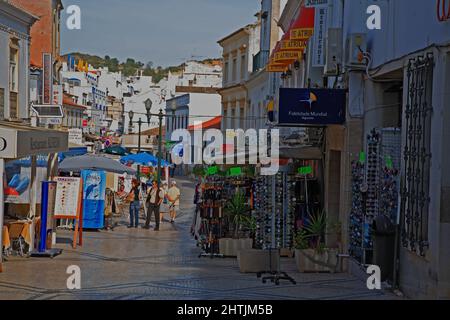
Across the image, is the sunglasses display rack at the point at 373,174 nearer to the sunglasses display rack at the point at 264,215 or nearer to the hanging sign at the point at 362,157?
the hanging sign at the point at 362,157

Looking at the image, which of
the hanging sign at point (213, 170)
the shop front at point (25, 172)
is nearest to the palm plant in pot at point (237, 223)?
the hanging sign at point (213, 170)

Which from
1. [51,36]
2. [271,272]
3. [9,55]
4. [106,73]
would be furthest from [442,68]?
[106,73]

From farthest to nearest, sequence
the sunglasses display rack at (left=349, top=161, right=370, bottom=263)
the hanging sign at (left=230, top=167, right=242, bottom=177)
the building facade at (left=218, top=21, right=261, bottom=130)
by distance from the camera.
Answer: the building facade at (left=218, top=21, right=261, bottom=130) < the hanging sign at (left=230, top=167, right=242, bottom=177) < the sunglasses display rack at (left=349, top=161, right=370, bottom=263)

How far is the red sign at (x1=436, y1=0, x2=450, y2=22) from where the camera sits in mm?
9764

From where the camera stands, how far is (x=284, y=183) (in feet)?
44.7

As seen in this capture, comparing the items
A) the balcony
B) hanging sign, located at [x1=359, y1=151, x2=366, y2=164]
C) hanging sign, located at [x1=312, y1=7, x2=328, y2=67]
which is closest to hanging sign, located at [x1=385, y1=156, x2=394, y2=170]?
hanging sign, located at [x1=359, y1=151, x2=366, y2=164]

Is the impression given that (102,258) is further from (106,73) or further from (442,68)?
(106,73)

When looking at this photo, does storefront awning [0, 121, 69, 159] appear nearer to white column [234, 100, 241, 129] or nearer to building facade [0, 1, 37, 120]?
building facade [0, 1, 37, 120]

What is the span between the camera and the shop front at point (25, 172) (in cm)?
1276

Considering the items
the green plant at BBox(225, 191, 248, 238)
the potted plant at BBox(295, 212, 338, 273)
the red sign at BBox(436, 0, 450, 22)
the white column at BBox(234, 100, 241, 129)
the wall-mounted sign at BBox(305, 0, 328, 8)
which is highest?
the wall-mounted sign at BBox(305, 0, 328, 8)

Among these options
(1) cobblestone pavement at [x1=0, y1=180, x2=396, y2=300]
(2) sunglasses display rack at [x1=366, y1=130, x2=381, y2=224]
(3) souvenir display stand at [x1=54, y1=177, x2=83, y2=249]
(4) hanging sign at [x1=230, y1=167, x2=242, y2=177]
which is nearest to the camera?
(1) cobblestone pavement at [x1=0, y1=180, x2=396, y2=300]
